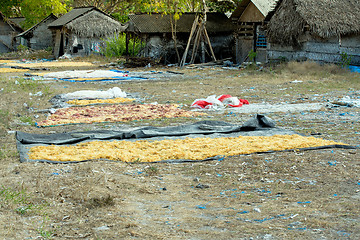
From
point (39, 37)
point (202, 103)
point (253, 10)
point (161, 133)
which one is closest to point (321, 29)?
point (253, 10)

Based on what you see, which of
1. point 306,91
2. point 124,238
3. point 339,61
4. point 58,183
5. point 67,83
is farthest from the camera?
point 339,61

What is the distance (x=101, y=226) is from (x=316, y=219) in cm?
187

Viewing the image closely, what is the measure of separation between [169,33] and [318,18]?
37.3ft

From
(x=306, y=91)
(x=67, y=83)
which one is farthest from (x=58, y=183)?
(x=67, y=83)

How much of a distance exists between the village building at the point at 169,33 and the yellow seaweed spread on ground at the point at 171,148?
66.0 ft

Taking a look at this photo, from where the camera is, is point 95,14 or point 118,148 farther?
point 95,14

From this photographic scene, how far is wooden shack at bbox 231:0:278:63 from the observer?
23953 mm

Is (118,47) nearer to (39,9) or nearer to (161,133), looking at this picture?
(39,9)

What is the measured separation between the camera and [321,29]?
1800 cm

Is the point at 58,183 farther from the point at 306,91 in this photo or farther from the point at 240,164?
the point at 306,91

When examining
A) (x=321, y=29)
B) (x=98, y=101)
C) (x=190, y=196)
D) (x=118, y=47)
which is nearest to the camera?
(x=190, y=196)

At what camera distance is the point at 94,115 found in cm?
973

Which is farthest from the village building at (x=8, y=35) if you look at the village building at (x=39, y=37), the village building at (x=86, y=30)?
the village building at (x=86, y=30)

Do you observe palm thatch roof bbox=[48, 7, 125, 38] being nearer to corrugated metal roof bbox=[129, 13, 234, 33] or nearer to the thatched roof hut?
corrugated metal roof bbox=[129, 13, 234, 33]
